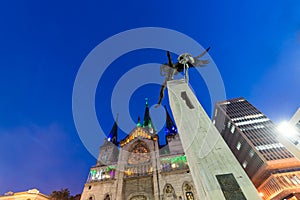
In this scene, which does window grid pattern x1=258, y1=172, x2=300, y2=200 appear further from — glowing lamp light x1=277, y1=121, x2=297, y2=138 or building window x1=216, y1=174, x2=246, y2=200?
building window x1=216, y1=174, x2=246, y2=200

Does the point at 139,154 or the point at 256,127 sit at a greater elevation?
the point at 256,127

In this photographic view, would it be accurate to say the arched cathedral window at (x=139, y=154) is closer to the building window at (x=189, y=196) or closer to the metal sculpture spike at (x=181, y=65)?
the building window at (x=189, y=196)

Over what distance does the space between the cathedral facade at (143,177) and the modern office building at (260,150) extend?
701 inches

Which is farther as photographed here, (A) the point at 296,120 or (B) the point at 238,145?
(B) the point at 238,145

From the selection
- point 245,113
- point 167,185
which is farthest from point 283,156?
point 167,185

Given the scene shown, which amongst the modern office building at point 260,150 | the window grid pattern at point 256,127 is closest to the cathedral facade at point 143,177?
the modern office building at point 260,150

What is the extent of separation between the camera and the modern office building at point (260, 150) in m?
28.5

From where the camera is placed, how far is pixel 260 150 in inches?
1421

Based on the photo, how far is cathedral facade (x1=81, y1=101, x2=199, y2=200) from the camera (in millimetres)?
20516

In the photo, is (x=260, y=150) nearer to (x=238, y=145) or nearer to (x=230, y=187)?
(x=238, y=145)

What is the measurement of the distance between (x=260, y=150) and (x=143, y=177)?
97.4ft

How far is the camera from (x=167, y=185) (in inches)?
826

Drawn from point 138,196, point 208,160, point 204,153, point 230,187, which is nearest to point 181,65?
point 204,153

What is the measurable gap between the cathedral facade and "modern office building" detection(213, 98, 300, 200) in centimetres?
1782
